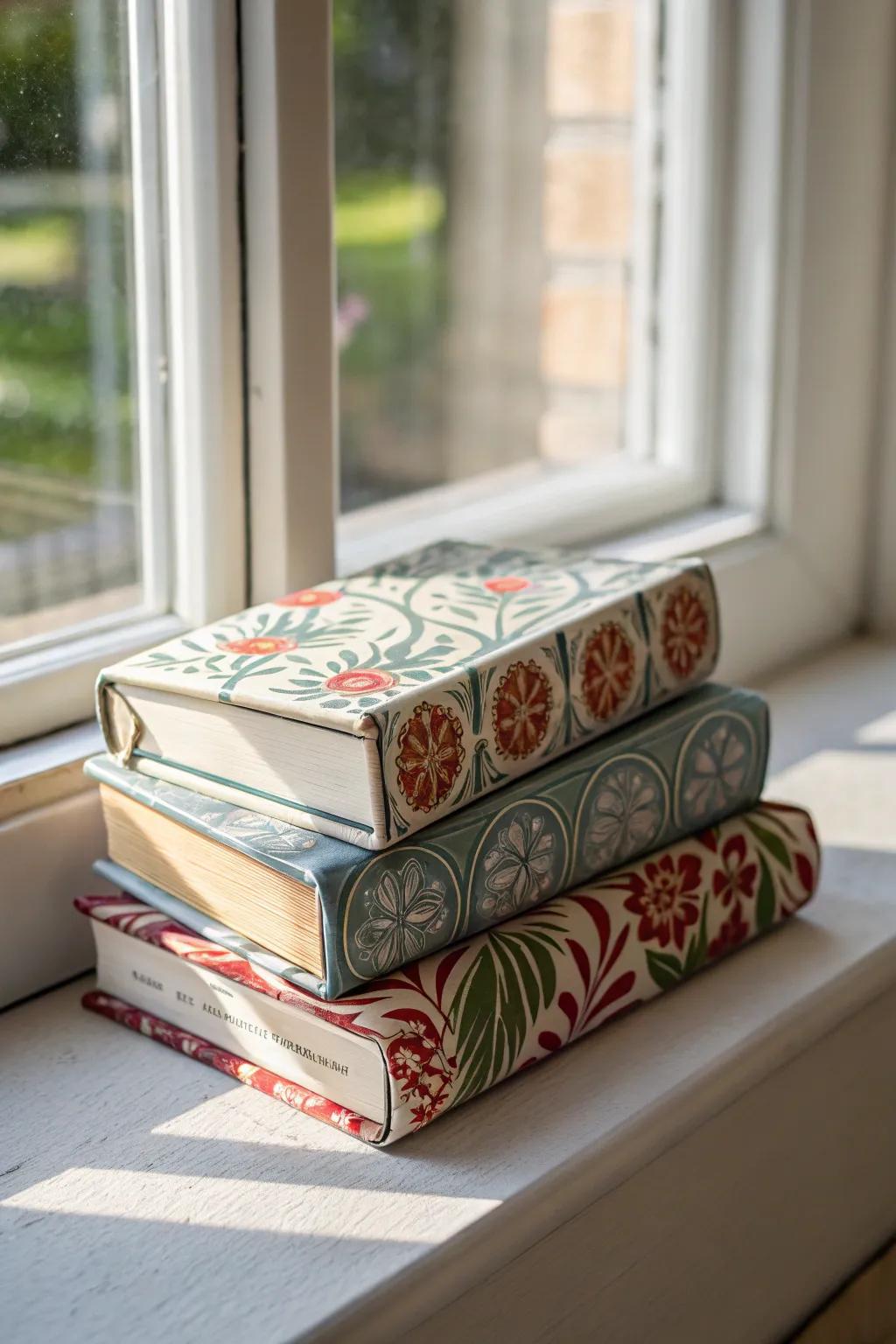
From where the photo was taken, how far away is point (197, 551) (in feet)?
2.48

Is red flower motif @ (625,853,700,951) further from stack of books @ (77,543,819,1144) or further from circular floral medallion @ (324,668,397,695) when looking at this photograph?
circular floral medallion @ (324,668,397,695)

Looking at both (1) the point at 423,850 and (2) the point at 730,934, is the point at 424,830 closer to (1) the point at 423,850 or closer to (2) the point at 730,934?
(1) the point at 423,850

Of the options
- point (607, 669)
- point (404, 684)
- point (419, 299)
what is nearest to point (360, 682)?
point (404, 684)

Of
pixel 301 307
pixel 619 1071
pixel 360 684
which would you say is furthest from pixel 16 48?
pixel 619 1071

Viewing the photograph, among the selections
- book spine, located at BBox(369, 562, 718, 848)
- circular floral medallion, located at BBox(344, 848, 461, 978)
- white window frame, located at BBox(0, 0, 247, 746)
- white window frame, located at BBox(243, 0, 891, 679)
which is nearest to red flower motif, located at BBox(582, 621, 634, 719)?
book spine, located at BBox(369, 562, 718, 848)

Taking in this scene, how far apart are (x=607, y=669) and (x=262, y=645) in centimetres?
15

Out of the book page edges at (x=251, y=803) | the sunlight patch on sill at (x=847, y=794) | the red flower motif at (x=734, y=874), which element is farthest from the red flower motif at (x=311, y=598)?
the sunlight patch on sill at (x=847, y=794)

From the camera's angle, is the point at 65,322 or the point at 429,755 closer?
the point at 429,755

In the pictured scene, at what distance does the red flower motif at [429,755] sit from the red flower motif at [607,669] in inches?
3.4

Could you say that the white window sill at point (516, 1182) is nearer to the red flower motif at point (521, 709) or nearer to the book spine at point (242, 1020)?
the book spine at point (242, 1020)

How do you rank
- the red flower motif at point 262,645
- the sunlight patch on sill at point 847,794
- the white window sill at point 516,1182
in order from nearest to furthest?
the white window sill at point 516,1182 → the red flower motif at point 262,645 → the sunlight patch on sill at point 847,794

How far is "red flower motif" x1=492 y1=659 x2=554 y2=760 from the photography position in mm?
581

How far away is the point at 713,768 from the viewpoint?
2.25 feet

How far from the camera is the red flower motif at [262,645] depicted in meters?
0.61
